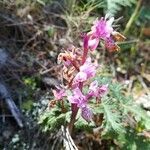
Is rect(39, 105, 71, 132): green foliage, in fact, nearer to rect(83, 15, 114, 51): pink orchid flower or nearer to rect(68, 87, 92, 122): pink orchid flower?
rect(68, 87, 92, 122): pink orchid flower

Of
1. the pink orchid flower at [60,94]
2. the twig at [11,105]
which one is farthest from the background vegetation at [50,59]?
the pink orchid flower at [60,94]

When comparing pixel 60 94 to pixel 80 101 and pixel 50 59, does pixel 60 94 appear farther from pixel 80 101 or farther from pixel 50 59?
pixel 50 59

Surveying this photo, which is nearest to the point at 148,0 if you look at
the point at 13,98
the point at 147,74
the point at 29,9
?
the point at 147,74

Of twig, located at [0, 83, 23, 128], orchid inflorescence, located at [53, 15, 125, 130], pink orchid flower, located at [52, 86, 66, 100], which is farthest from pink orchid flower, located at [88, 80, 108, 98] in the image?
twig, located at [0, 83, 23, 128]

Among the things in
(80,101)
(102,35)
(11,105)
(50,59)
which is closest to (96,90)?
(80,101)

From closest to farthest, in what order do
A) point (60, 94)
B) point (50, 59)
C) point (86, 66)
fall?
point (86, 66) < point (60, 94) < point (50, 59)

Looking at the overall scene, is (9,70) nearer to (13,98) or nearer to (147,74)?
(13,98)

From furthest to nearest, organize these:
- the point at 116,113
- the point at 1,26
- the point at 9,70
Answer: the point at 1,26 → the point at 9,70 → the point at 116,113

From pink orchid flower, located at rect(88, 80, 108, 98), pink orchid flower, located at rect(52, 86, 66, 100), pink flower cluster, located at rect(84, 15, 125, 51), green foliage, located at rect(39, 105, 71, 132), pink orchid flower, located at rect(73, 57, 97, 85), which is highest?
pink flower cluster, located at rect(84, 15, 125, 51)
